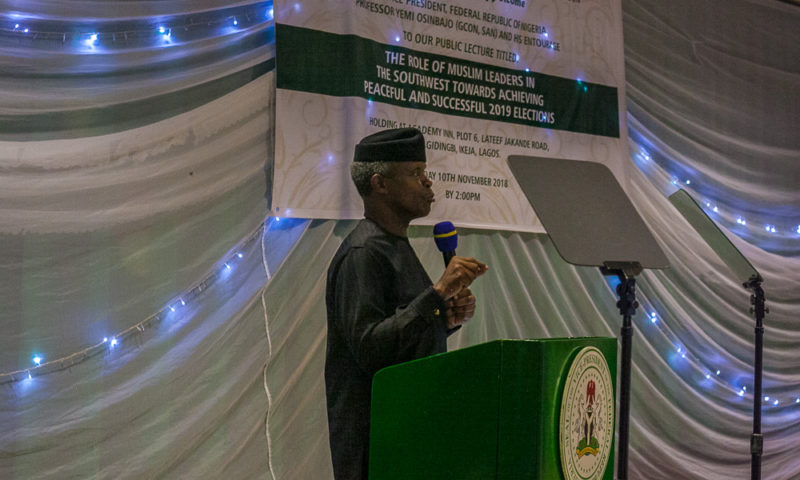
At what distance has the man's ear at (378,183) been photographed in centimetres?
212

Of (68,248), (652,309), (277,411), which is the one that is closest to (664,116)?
(652,309)

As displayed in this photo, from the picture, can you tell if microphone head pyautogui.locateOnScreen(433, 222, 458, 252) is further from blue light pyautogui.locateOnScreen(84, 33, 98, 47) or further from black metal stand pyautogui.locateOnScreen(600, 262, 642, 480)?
blue light pyautogui.locateOnScreen(84, 33, 98, 47)

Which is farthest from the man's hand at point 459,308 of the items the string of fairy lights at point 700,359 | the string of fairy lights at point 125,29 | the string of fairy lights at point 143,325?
the string of fairy lights at point 700,359

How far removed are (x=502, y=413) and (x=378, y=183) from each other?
0.95 meters

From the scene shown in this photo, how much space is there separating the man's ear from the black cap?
4 cm

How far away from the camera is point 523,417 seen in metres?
1.27

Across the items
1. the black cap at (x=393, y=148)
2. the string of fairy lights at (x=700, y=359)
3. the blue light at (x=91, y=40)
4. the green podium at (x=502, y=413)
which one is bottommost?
the string of fairy lights at (x=700, y=359)

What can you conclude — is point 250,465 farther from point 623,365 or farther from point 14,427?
point 623,365

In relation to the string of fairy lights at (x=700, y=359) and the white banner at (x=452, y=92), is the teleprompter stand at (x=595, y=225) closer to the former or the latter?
the white banner at (x=452, y=92)

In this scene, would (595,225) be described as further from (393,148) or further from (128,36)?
(128,36)

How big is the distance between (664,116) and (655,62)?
27 centimetres

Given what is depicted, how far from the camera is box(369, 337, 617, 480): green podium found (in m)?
1.27

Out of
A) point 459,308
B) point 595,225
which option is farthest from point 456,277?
point 595,225

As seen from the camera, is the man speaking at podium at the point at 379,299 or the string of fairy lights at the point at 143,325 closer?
the man speaking at podium at the point at 379,299
